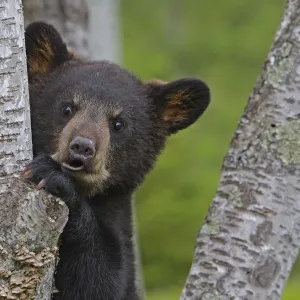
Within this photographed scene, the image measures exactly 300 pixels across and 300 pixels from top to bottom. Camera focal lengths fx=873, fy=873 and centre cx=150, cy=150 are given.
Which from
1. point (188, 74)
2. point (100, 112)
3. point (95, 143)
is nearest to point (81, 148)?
point (95, 143)

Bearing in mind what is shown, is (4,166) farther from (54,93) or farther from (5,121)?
(54,93)

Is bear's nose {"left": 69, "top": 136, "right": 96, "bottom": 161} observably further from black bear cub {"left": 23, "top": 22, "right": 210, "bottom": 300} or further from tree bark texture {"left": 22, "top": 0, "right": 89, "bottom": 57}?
tree bark texture {"left": 22, "top": 0, "right": 89, "bottom": 57}

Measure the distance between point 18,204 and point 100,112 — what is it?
156 cm

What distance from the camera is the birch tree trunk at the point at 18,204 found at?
4.04m

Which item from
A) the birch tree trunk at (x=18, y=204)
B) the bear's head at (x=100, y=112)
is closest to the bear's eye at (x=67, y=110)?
the bear's head at (x=100, y=112)

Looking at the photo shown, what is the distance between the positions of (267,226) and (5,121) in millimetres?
1861

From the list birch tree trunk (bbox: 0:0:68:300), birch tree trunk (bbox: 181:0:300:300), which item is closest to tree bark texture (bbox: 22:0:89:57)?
birch tree trunk (bbox: 181:0:300:300)

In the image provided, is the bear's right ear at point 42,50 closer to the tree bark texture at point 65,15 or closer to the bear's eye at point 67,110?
the bear's eye at point 67,110

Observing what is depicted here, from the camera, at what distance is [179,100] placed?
20.4ft

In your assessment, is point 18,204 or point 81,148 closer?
point 18,204

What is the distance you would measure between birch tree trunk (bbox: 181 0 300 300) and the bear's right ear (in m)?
1.38

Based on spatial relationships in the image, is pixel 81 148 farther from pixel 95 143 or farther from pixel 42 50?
pixel 42 50

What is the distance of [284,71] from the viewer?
546 cm

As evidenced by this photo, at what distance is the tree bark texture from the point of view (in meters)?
8.59
